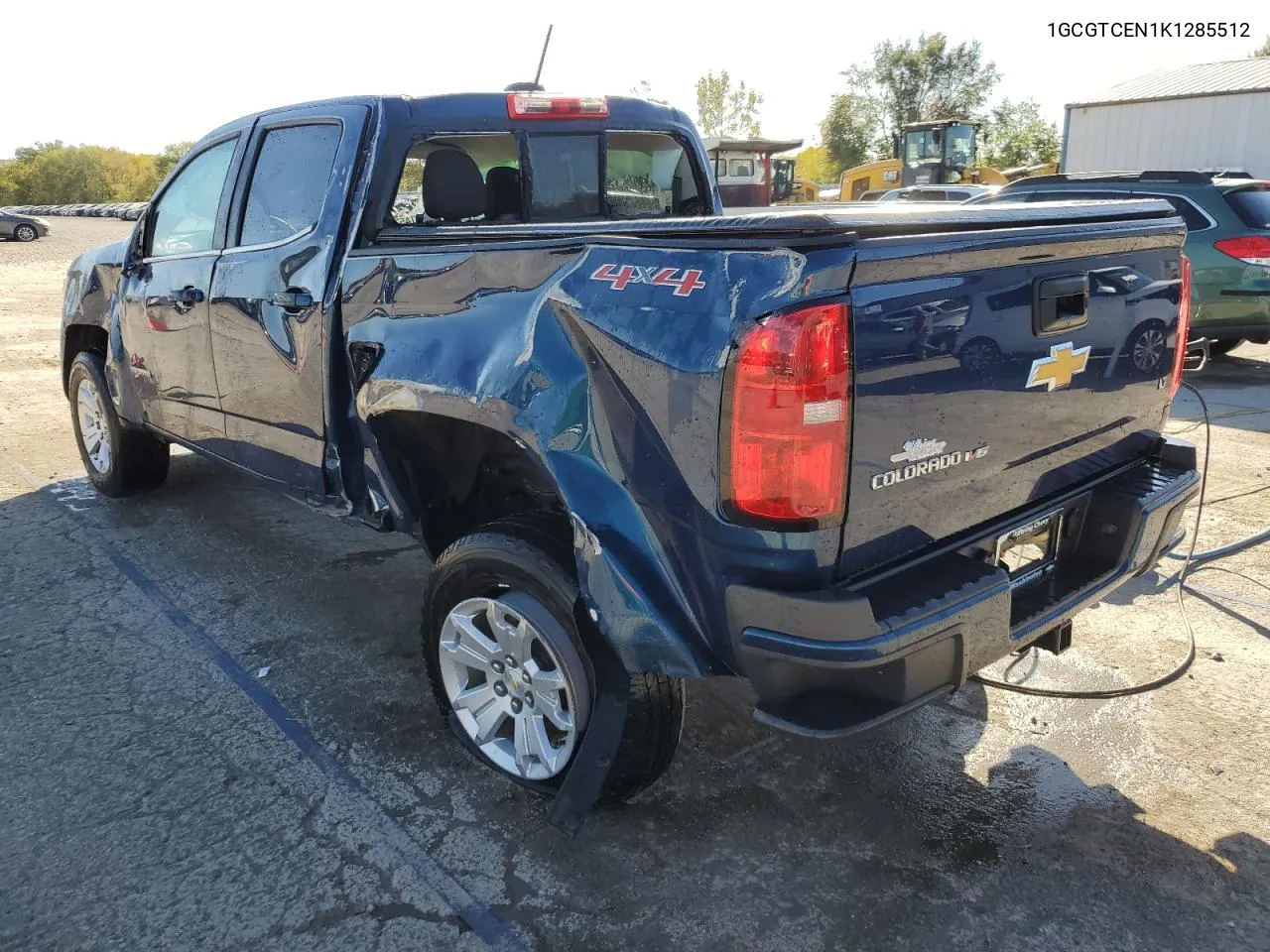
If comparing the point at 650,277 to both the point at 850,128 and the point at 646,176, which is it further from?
the point at 850,128

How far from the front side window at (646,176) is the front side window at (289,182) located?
115 centimetres

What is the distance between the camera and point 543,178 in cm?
401

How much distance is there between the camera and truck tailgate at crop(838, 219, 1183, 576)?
216 centimetres

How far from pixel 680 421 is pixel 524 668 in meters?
1.00

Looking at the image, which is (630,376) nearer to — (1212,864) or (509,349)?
(509,349)

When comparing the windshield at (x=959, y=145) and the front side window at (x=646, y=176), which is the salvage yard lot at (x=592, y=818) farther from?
the windshield at (x=959, y=145)

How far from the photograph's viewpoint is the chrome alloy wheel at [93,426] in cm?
555

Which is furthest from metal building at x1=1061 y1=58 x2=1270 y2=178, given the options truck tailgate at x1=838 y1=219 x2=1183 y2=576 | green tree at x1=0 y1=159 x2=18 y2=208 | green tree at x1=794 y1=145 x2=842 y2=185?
green tree at x1=0 y1=159 x2=18 y2=208

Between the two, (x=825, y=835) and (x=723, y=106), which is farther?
(x=723, y=106)

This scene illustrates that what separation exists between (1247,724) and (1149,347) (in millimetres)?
1295

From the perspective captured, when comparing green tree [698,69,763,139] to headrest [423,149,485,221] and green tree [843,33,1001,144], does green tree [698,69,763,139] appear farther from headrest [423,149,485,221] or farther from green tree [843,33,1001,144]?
headrest [423,149,485,221]

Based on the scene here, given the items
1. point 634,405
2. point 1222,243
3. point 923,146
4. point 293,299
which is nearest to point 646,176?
point 293,299

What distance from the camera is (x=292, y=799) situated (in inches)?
115

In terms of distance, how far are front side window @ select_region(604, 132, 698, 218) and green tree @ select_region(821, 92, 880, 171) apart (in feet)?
195
